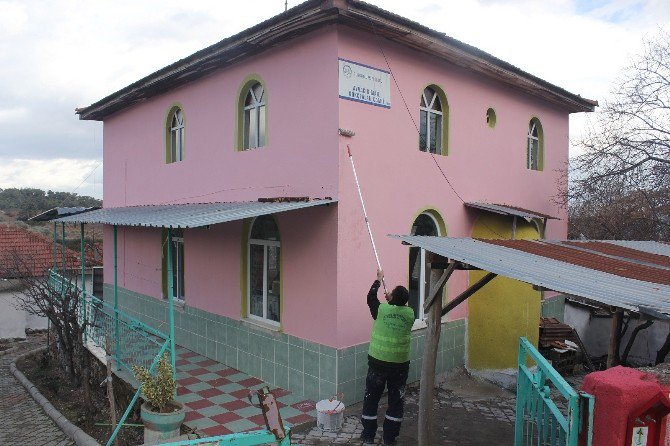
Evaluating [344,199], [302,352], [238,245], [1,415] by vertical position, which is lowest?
[1,415]

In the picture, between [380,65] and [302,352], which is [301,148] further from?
[302,352]

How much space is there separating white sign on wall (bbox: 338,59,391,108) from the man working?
2812 mm

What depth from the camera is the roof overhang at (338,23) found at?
643cm

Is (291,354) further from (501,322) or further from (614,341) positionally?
(614,341)

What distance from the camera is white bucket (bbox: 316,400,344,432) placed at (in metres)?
6.14

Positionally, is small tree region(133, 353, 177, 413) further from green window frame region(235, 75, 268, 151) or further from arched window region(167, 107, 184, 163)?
arched window region(167, 107, 184, 163)

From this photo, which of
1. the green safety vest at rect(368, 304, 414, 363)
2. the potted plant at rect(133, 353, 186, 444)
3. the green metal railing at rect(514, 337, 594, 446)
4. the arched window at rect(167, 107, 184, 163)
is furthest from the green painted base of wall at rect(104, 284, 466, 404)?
the arched window at rect(167, 107, 184, 163)

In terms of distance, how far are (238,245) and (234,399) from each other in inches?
100

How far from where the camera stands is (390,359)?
559 centimetres

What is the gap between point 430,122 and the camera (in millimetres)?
8273

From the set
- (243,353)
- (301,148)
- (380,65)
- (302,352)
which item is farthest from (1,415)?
(380,65)

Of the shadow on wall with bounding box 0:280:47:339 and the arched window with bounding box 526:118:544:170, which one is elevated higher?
the arched window with bounding box 526:118:544:170

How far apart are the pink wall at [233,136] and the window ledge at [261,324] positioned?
2.04m

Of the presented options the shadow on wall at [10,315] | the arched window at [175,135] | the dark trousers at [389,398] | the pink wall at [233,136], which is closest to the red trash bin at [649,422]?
the dark trousers at [389,398]
